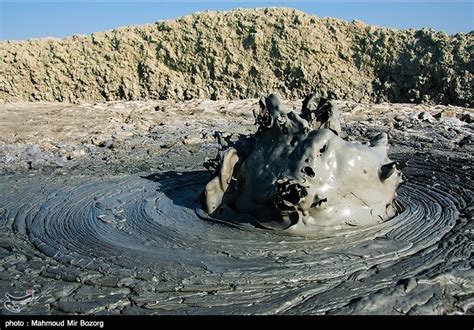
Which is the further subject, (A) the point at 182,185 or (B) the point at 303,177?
(A) the point at 182,185

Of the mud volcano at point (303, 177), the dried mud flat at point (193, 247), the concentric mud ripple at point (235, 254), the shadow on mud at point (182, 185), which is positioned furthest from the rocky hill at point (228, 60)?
the mud volcano at point (303, 177)

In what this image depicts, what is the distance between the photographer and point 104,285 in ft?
12.1

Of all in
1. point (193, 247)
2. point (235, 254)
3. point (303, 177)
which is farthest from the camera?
point (303, 177)

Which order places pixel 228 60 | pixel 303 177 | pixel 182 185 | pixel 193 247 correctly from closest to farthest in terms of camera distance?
pixel 193 247 → pixel 303 177 → pixel 182 185 → pixel 228 60

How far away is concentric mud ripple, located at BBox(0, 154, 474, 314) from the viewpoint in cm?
339

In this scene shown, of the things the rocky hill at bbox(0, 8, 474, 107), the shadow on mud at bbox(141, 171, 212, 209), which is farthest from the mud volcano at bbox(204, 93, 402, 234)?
the rocky hill at bbox(0, 8, 474, 107)

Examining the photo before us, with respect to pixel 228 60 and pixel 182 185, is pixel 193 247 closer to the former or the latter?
pixel 182 185

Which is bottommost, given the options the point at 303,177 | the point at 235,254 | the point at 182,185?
the point at 235,254

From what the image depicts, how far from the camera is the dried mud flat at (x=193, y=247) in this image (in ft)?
11.2

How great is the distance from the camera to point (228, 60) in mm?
14859

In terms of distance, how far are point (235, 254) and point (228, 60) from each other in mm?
11284

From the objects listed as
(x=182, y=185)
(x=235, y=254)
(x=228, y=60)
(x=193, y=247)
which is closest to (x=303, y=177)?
(x=235, y=254)

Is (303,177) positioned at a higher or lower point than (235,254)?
higher

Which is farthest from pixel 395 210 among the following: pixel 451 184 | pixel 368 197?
pixel 451 184
